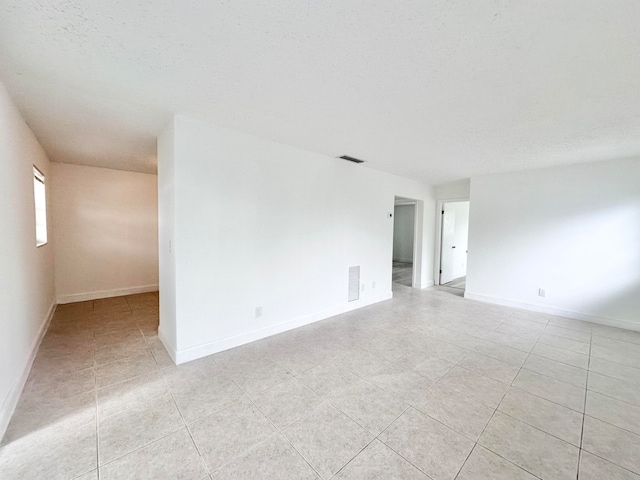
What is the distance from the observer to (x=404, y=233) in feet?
33.9

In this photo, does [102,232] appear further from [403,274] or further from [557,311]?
[557,311]

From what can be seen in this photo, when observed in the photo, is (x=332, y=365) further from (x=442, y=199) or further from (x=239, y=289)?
(x=442, y=199)

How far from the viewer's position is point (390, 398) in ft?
6.96

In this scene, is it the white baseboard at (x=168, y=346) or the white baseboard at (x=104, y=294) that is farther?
the white baseboard at (x=104, y=294)

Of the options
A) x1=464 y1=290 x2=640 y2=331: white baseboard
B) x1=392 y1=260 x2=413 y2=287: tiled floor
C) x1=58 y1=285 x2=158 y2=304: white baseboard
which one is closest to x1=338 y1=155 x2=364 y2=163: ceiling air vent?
x1=464 y1=290 x2=640 y2=331: white baseboard

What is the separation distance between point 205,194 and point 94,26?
148 cm

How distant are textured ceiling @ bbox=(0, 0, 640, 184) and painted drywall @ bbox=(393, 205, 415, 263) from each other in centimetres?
712

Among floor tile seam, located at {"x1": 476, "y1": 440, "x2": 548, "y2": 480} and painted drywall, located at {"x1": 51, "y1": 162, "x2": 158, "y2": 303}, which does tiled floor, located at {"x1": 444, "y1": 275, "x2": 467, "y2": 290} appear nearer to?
floor tile seam, located at {"x1": 476, "y1": 440, "x2": 548, "y2": 480}

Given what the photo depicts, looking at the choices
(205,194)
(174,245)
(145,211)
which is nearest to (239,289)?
(174,245)

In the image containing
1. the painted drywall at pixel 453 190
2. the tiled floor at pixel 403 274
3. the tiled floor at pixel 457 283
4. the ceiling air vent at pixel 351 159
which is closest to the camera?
the ceiling air vent at pixel 351 159

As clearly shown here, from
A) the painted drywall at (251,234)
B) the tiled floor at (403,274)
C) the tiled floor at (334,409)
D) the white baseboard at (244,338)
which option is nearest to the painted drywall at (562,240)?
the tiled floor at (334,409)

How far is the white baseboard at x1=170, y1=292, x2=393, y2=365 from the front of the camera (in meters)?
2.64

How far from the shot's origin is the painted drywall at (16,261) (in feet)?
6.18

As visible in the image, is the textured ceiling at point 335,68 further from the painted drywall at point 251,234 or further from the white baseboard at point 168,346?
the white baseboard at point 168,346
